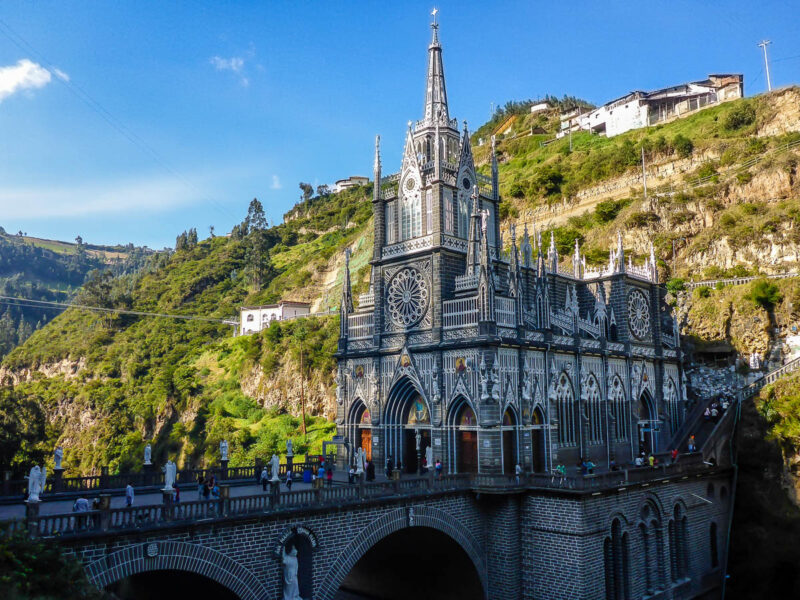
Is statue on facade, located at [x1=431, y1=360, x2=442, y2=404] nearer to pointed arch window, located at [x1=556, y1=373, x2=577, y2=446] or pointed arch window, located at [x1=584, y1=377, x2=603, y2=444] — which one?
pointed arch window, located at [x1=556, y1=373, x2=577, y2=446]

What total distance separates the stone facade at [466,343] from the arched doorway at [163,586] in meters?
11.6

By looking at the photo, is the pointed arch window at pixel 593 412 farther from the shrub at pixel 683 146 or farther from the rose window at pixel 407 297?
the shrub at pixel 683 146

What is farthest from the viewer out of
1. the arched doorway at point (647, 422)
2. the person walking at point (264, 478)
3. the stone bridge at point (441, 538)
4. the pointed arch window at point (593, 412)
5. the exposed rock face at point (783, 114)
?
the exposed rock face at point (783, 114)

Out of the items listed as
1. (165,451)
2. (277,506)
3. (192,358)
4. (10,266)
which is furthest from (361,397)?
(10,266)

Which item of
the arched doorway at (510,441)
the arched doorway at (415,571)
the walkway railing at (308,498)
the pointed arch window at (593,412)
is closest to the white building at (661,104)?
the pointed arch window at (593,412)

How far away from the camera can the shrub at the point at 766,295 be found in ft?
146

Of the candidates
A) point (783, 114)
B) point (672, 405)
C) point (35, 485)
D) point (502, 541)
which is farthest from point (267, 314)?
point (35, 485)

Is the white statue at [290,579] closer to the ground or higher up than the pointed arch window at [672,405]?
closer to the ground

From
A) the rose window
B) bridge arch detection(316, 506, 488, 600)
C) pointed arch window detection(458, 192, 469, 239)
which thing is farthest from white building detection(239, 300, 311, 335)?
bridge arch detection(316, 506, 488, 600)

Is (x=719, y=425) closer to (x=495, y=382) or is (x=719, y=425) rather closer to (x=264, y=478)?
(x=495, y=382)

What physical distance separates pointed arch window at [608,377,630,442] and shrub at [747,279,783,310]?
47.5ft

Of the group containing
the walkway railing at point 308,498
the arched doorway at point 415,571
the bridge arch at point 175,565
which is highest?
the walkway railing at point 308,498

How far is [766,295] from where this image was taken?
44.7m

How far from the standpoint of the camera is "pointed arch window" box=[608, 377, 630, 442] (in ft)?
122
